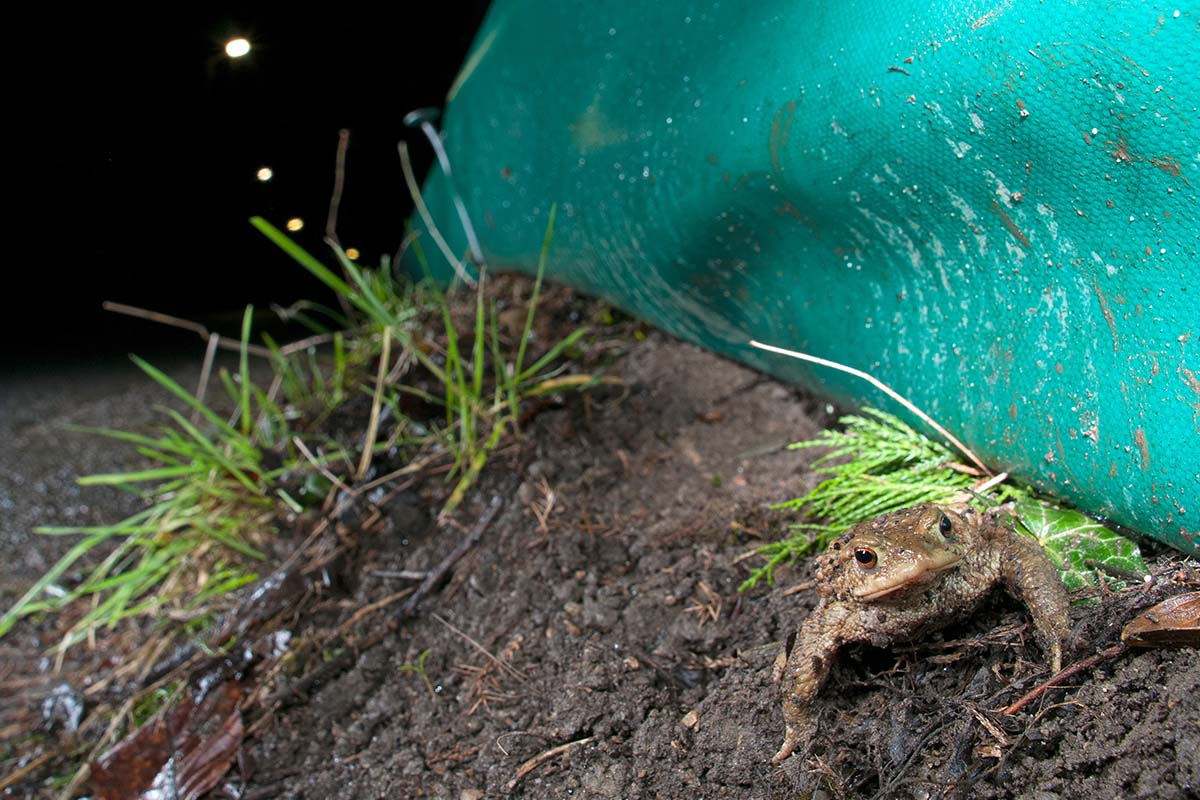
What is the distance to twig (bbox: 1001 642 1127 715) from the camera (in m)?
1.25

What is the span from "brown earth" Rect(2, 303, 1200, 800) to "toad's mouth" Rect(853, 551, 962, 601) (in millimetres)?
149

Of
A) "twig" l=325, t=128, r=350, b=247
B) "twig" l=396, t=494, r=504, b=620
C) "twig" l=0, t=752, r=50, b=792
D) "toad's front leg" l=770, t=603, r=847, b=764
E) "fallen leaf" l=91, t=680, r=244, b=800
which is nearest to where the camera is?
"toad's front leg" l=770, t=603, r=847, b=764

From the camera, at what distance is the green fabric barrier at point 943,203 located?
132cm

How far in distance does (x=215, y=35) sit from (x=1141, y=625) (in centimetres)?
274

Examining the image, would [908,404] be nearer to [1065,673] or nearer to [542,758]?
[1065,673]

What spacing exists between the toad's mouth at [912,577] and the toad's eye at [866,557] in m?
0.03

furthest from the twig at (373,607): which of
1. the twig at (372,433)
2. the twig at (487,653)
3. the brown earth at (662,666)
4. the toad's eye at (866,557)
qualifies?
the toad's eye at (866,557)

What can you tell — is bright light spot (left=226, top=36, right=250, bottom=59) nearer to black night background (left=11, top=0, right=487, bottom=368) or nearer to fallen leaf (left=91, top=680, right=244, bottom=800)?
black night background (left=11, top=0, right=487, bottom=368)

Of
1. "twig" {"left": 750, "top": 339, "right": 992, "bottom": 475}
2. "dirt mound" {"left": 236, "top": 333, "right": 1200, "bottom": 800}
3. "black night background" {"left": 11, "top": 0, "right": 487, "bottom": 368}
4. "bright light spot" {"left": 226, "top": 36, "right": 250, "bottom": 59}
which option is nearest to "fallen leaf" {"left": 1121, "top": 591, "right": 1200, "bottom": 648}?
"dirt mound" {"left": 236, "top": 333, "right": 1200, "bottom": 800}

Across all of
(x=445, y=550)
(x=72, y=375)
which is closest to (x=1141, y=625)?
(x=445, y=550)

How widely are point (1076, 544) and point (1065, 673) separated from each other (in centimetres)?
33

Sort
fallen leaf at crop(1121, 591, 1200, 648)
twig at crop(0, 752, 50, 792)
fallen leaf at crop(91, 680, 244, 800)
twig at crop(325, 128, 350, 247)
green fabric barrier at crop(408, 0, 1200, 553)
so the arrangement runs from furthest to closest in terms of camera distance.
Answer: twig at crop(325, 128, 350, 247) → twig at crop(0, 752, 50, 792) → fallen leaf at crop(91, 680, 244, 800) → green fabric barrier at crop(408, 0, 1200, 553) → fallen leaf at crop(1121, 591, 1200, 648)

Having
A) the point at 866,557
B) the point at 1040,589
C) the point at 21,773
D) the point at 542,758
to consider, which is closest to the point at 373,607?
the point at 542,758

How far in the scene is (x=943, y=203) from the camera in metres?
1.64
